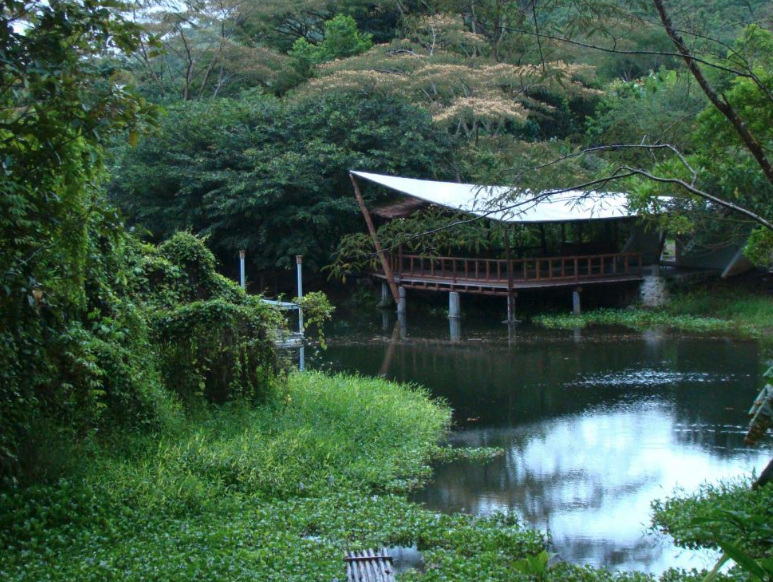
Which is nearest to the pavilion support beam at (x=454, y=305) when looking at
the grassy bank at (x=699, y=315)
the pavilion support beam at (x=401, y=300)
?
the pavilion support beam at (x=401, y=300)

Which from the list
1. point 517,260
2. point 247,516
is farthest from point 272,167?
point 247,516

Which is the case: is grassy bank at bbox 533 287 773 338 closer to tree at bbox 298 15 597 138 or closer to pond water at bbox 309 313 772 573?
pond water at bbox 309 313 772 573

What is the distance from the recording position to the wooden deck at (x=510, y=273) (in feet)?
66.3

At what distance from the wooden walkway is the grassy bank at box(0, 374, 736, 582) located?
9 centimetres

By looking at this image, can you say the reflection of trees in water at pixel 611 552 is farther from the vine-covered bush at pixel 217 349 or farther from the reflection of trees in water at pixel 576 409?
the vine-covered bush at pixel 217 349

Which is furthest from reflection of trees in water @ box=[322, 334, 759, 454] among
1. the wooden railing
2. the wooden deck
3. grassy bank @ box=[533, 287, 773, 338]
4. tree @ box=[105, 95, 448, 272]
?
tree @ box=[105, 95, 448, 272]

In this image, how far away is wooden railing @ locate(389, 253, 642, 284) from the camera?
66.5 ft

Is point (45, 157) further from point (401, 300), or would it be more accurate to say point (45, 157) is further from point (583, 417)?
point (401, 300)

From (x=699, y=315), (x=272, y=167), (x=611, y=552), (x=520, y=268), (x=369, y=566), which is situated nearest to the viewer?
(x=369, y=566)

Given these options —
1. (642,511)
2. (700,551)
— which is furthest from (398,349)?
(700,551)

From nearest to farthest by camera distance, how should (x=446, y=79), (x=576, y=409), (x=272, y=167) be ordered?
(x=576, y=409) < (x=272, y=167) < (x=446, y=79)

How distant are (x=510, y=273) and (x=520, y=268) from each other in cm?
213

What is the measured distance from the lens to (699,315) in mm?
19797

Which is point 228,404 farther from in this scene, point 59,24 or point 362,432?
point 59,24
